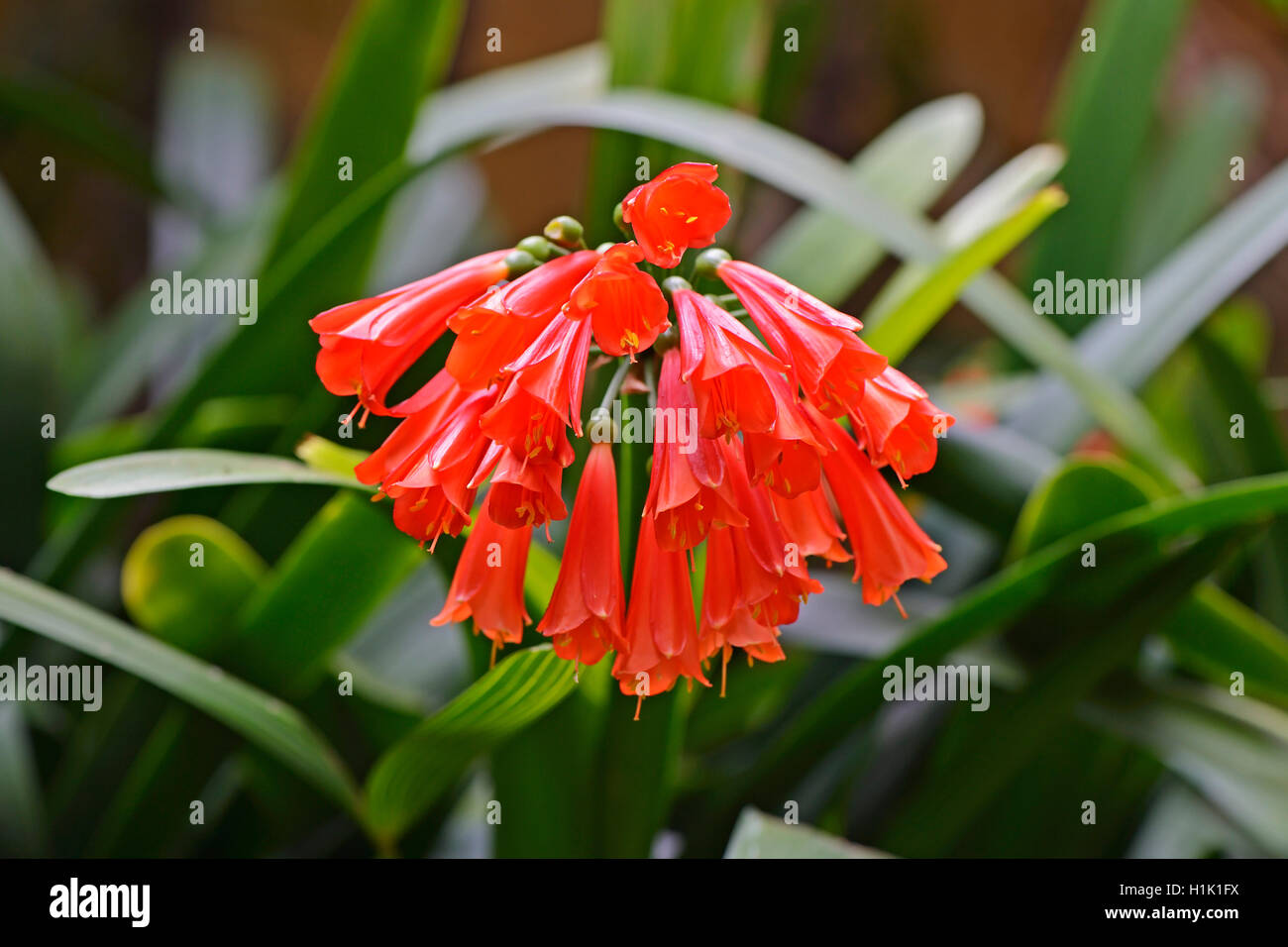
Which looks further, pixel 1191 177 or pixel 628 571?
pixel 1191 177

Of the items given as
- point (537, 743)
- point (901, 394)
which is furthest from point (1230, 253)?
point (537, 743)

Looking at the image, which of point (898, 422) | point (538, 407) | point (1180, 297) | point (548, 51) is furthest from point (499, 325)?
point (548, 51)

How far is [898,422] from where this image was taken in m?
0.37

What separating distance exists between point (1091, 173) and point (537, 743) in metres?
0.92

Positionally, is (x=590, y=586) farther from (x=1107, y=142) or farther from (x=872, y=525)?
(x=1107, y=142)

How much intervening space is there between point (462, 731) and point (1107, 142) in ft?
3.26

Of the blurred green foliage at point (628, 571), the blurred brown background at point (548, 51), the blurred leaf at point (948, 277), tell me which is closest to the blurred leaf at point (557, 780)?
the blurred green foliage at point (628, 571)

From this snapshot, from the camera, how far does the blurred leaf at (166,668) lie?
1.52 ft

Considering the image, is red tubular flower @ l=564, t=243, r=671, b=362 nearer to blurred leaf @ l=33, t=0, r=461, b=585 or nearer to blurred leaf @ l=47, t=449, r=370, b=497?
blurred leaf @ l=47, t=449, r=370, b=497

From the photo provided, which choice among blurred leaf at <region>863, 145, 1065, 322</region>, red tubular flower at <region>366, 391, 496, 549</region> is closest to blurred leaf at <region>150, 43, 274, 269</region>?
blurred leaf at <region>863, 145, 1065, 322</region>

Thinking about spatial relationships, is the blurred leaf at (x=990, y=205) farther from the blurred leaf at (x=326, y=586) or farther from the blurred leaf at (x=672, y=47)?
the blurred leaf at (x=326, y=586)

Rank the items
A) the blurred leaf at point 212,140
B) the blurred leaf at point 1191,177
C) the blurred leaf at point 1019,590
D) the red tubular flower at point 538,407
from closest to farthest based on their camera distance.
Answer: the red tubular flower at point 538,407, the blurred leaf at point 1019,590, the blurred leaf at point 1191,177, the blurred leaf at point 212,140

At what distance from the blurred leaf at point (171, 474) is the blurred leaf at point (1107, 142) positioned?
89 centimetres
